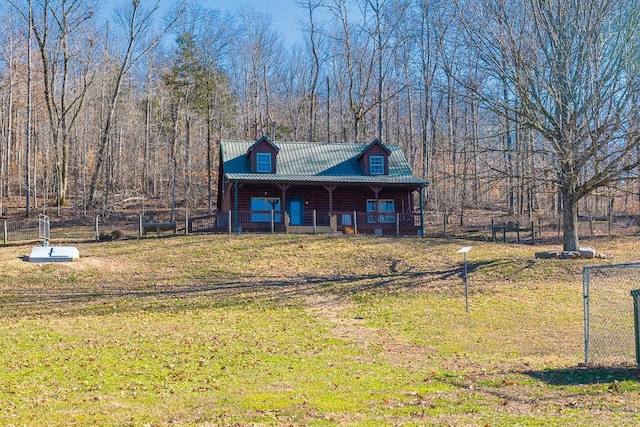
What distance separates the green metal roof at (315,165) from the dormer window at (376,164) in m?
0.54

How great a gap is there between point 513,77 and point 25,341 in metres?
16.7

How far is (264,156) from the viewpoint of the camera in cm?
3344

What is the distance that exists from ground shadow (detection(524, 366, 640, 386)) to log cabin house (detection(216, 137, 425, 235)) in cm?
2066

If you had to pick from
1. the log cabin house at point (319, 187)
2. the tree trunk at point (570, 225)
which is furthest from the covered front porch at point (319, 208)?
the tree trunk at point (570, 225)

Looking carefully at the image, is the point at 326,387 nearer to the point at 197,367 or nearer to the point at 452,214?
the point at 197,367

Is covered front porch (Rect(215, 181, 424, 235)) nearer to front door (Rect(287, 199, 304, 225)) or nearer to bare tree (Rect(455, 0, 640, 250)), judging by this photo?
front door (Rect(287, 199, 304, 225))

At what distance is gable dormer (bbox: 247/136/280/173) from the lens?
33250 millimetres

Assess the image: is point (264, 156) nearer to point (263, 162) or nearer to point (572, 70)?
point (263, 162)

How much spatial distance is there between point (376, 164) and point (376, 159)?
0.97ft

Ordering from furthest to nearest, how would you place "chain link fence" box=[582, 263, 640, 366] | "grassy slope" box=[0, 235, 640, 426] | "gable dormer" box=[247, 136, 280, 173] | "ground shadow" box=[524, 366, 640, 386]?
"gable dormer" box=[247, 136, 280, 173], "chain link fence" box=[582, 263, 640, 366], "ground shadow" box=[524, 366, 640, 386], "grassy slope" box=[0, 235, 640, 426]

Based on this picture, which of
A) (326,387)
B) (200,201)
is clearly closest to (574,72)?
(326,387)

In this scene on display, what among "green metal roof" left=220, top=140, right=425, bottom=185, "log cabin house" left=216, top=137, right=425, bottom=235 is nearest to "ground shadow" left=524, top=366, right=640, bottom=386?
"log cabin house" left=216, top=137, right=425, bottom=235

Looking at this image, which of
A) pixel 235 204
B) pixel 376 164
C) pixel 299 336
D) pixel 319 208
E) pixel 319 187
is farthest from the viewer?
pixel 319 208

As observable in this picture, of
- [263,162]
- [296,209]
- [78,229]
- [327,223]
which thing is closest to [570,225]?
[327,223]
